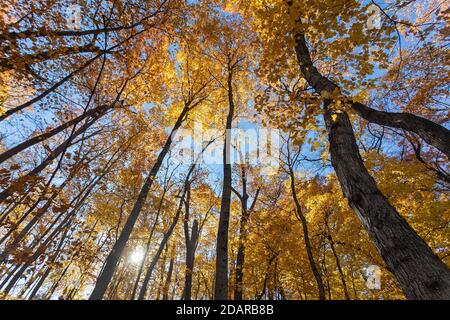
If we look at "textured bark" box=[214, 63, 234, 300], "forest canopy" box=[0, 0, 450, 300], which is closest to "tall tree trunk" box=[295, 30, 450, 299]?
"forest canopy" box=[0, 0, 450, 300]

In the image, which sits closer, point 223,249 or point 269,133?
point 223,249

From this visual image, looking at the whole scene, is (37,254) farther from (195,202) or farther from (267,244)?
(267,244)

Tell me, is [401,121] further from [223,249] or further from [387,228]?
[223,249]

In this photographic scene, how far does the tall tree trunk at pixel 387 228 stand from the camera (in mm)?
1928

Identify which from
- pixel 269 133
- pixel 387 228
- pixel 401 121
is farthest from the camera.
Answer: pixel 269 133

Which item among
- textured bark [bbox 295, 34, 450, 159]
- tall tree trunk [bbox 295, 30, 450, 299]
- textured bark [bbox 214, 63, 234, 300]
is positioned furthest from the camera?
textured bark [bbox 214, 63, 234, 300]

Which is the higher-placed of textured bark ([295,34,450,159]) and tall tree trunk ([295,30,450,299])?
textured bark ([295,34,450,159])

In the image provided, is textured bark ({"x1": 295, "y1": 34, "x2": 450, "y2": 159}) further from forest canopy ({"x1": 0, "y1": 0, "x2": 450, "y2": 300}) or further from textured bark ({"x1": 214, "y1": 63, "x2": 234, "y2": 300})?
textured bark ({"x1": 214, "y1": 63, "x2": 234, "y2": 300})

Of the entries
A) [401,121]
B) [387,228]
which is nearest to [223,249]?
[387,228]

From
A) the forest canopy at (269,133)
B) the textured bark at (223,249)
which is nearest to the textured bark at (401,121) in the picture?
the forest canopy at (269,133)

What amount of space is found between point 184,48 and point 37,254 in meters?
13.0

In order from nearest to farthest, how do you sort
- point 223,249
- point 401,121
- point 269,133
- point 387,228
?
point 387,228, point 401,121, point 223,249, point 269,133

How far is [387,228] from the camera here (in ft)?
7.67

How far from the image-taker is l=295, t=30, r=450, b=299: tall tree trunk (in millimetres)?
1928
